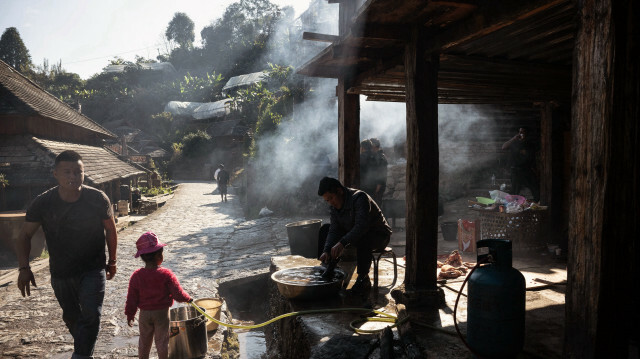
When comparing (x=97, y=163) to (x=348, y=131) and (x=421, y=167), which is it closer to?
(x=348, y=131)

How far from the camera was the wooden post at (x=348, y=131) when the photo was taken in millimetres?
6328

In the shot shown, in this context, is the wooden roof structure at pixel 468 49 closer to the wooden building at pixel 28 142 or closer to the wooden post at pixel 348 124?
the wooden post at pixel 348 124

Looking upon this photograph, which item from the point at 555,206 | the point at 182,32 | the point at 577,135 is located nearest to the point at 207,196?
the point at 555,206

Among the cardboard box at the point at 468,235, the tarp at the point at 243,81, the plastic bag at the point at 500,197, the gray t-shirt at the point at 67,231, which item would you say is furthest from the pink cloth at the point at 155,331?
the tarp at the point at 243,81

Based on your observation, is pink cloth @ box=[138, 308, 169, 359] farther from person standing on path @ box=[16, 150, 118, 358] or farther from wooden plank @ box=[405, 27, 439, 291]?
wooden plank @ box=[405, 27, 439, 291]

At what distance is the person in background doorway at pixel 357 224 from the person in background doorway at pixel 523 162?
14.8 feet

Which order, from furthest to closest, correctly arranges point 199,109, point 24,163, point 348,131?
1. point 199,109
2. point 24,163
3. point 348,131

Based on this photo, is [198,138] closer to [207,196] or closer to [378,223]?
[207,196]

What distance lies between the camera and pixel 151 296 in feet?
12.8

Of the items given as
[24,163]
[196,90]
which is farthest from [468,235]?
[196,90]

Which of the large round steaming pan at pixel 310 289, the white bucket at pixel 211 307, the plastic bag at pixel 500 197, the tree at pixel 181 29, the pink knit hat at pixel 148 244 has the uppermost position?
the tree at pixel 181 29

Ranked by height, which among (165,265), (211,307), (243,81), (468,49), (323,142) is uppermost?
(243,81)

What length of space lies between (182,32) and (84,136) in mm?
58124

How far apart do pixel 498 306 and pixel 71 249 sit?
3838 mm
